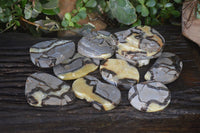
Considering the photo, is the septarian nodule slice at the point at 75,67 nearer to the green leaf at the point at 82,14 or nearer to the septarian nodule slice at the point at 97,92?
the septarian nodule slice at the point at 97,92

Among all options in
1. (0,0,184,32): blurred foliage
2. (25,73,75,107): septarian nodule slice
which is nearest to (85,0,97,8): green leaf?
(0,0,184,32): blurred foliage

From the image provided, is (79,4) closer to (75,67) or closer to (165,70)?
(75,67)

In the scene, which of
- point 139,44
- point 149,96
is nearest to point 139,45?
point 139,44

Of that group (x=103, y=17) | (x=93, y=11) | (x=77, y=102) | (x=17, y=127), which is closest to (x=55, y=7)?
(x=93, y=11)

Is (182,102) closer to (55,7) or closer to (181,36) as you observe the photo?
(181,36)

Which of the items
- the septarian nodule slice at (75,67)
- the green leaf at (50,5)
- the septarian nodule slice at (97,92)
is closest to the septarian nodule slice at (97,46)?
the septarian nodule slice at (75,67)

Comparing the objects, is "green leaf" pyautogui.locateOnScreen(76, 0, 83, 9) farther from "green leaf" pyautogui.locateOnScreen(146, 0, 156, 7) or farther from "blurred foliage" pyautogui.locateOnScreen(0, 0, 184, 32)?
"green leaf" pyautogui.locateOnScreen(146, 0, 156, 7)
